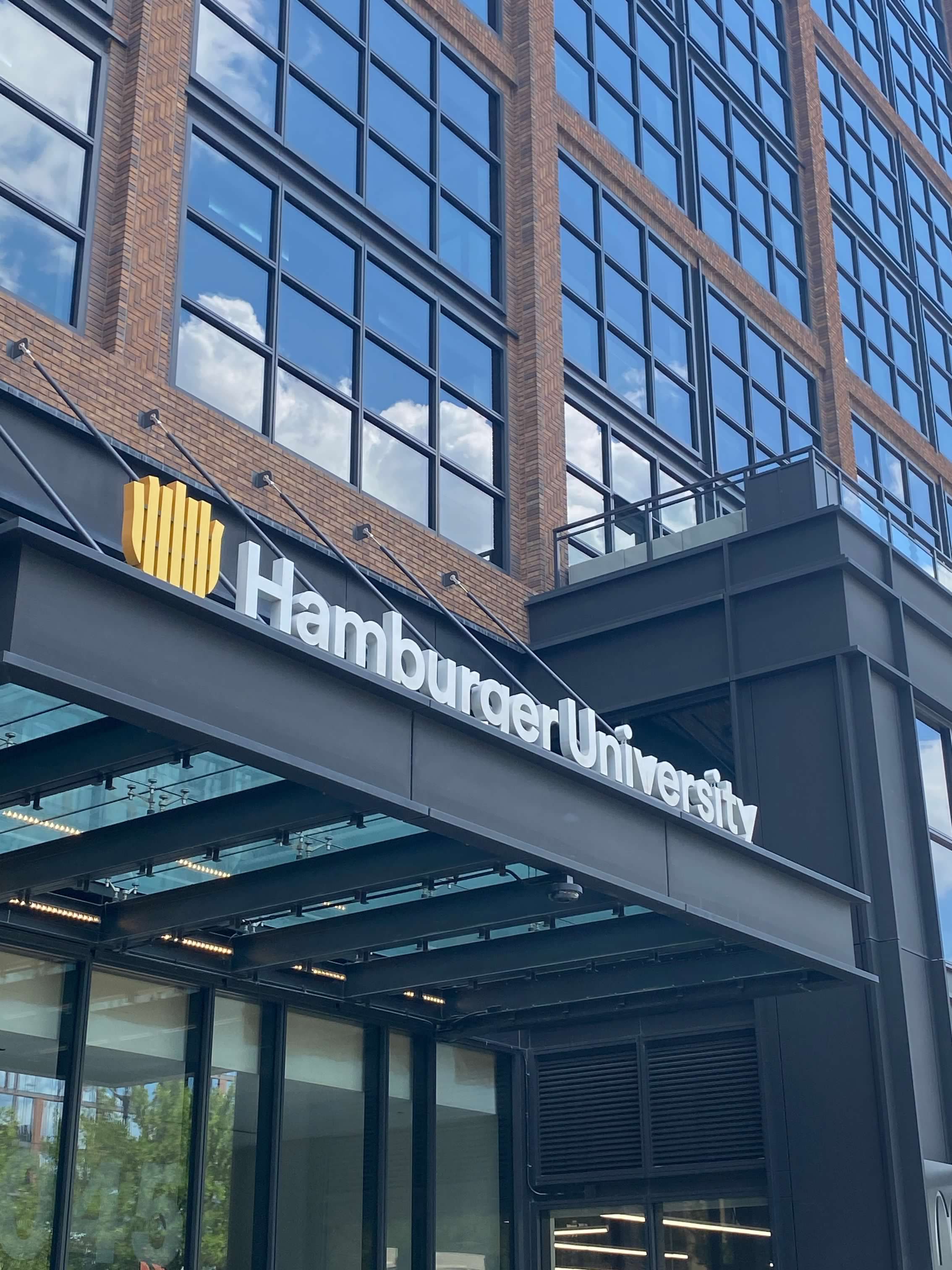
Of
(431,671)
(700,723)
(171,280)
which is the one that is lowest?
(431,671)

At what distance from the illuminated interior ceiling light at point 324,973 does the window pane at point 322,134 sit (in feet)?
34.6

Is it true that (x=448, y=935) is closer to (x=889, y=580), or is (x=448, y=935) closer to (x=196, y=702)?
(x=196, y=702)

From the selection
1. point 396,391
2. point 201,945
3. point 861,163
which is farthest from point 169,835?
point 861,163

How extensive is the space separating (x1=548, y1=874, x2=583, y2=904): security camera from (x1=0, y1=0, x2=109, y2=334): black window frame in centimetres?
795

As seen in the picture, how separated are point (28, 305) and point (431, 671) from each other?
20.5ft

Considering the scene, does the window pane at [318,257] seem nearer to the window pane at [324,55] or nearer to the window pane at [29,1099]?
the window pane at [324,55]

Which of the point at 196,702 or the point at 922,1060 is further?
the point at 922,1060

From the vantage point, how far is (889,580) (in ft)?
64.8

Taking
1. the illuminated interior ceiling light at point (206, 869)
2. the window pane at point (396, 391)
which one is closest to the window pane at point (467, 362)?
the window pane at point (396, 391)

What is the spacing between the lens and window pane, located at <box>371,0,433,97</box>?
22.7 m

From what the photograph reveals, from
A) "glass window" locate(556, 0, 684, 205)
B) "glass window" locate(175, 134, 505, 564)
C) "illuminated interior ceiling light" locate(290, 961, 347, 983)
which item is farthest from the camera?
"glass window" locate(556, 0, 684, 205)

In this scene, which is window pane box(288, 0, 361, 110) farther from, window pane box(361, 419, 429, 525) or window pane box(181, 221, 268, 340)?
window pane box(361, 419, 429, 525)

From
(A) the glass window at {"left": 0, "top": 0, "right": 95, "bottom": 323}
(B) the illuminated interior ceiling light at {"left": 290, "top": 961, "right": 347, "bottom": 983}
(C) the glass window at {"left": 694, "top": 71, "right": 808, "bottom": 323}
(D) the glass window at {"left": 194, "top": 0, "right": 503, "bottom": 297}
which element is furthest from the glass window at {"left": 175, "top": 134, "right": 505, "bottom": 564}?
(C) the glass window at {"left": 694, "top": 71, "right": 808, "bottom": 323}

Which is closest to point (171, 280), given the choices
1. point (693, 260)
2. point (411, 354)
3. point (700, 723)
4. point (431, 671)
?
point (411, 354)
